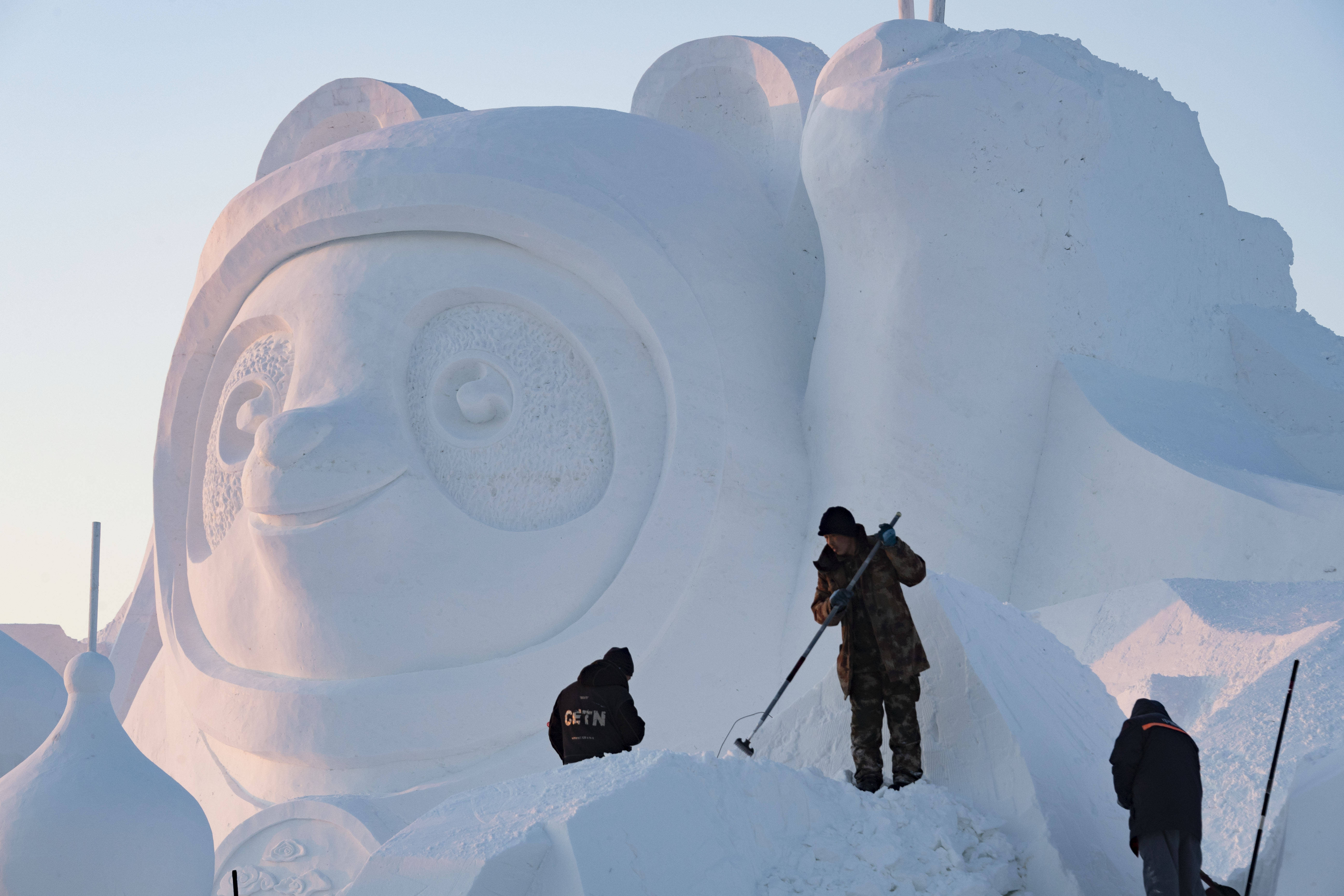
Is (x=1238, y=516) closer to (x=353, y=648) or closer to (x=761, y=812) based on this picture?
(x=761, y=812)

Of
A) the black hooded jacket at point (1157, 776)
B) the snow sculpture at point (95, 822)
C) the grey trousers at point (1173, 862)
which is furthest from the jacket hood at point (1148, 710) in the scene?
the snow sculpture at point (95, 822)

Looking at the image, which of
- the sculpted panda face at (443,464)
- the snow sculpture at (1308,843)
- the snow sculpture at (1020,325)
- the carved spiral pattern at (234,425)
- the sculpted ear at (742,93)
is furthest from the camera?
the sculpted ear at (742,93)

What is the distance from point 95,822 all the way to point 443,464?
12.5ft

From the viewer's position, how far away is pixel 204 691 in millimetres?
8891

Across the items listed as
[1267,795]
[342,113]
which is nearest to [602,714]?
[1267,795]

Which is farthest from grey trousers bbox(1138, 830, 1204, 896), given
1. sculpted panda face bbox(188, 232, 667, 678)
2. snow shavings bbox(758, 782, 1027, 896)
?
sculpted panda face bbox(188, 232, 667, 678)

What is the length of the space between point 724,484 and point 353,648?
2.66 metres

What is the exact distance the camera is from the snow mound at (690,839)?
3.41m

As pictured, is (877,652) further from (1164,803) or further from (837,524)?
(1164,803)

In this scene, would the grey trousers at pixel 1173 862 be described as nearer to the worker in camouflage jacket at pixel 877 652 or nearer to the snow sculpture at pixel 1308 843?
the snow sculpture at pixel 1308 843

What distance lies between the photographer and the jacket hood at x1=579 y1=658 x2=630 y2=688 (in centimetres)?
456

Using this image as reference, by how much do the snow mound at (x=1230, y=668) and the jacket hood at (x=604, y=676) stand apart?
7.10 ft

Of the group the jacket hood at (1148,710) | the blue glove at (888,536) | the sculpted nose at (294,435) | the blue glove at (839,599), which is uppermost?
the sculpted nose at (294,435)

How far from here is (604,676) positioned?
15.0 feet
